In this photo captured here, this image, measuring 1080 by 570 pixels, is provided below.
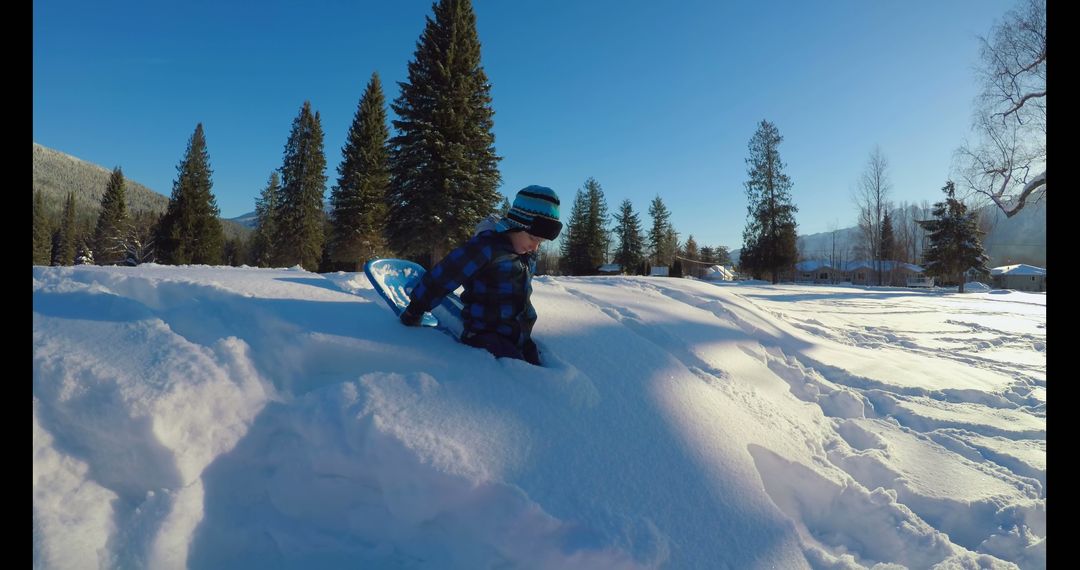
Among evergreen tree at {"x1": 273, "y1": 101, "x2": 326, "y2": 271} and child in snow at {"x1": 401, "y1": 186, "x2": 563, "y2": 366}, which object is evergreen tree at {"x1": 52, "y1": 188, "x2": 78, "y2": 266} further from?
child in snow at {"x1": 401, "y1": 186, "x2": 563, "y2": 366}

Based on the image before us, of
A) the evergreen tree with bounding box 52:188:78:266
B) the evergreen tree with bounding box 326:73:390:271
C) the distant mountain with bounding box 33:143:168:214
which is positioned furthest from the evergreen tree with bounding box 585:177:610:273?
the distant mountain with bounding box 33:143:168:214

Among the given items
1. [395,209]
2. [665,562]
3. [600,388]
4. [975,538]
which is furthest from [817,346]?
[395,209]

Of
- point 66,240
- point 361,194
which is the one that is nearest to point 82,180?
point 66,240

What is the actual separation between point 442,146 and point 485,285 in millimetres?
15309

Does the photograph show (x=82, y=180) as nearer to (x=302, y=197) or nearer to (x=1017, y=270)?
(x=302, y=197)

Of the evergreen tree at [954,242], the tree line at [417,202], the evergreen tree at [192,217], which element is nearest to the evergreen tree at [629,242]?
the tree line at [417,202]

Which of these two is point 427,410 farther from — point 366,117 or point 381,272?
point 366,117

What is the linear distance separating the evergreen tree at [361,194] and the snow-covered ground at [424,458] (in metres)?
20.9

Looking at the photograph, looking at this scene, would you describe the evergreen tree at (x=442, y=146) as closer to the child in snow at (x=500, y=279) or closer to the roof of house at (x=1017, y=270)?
the child in snow at (x=500, y=279)

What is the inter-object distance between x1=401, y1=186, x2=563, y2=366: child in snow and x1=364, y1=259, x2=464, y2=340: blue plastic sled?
0.46ft

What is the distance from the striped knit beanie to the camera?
2.09m

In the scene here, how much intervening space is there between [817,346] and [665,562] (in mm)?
4152

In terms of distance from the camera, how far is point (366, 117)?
23703mm

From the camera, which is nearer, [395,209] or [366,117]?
[395,209]
